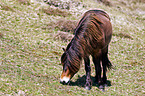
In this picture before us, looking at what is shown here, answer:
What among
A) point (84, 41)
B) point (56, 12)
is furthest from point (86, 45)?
point (56, 12)

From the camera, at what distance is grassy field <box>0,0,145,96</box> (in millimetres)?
7988

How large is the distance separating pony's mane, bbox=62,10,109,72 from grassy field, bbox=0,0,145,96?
99 cm

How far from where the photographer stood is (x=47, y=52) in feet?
41.0

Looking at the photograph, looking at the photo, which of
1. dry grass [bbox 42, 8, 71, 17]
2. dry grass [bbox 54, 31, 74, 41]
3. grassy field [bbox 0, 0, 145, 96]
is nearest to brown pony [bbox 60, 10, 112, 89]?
grassy field [bbox 0, 0, 145, 96]

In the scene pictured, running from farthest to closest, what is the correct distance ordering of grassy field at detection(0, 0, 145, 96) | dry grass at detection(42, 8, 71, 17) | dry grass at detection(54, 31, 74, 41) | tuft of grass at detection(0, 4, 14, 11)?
dry grass at detection(42, 8, 71, 17) → tuft of grass at detection(0, 4, 14, 11) → dry grass at detection(54, 31, 74, 41) → grassy field at detection(0, 0, 145, 96)

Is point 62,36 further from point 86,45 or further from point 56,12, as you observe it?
point 86,45

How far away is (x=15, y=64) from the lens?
9.38 m

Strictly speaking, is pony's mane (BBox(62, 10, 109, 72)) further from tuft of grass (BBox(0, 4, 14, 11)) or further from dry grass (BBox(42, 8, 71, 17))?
dry grass (BBox(42, 8, 71, 17))

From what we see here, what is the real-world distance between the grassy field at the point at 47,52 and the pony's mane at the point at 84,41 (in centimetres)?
99

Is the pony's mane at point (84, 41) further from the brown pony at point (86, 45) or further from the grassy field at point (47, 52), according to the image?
the grassy field at point (47, 52)

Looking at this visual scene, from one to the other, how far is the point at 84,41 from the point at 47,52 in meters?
4.54

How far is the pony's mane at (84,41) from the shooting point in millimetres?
8125

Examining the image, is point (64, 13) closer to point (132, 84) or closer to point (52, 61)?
point (52, 61)

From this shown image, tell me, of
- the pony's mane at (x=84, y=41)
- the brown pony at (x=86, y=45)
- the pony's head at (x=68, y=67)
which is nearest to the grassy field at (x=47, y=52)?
the pony's head at (x=68, y=67)
